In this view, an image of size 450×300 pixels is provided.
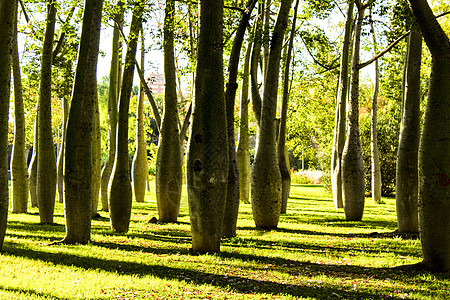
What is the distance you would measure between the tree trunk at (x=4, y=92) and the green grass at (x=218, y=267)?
33.5 inches

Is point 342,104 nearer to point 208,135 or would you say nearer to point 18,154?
point 208,135

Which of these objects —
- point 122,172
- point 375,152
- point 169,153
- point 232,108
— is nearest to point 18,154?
point 169,153

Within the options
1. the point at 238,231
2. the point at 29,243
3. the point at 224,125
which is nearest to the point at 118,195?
the point at 29,243

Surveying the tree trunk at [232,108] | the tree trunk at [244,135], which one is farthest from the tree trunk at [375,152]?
the tree trunk at [232,108]

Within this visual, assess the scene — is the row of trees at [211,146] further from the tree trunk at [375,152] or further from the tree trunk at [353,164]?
the tree trunk at [375,152]

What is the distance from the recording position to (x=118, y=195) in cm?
1095

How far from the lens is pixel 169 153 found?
44.7 ft

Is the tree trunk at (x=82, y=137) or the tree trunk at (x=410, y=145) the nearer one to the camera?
the tree trunk at (x=82, y=137)

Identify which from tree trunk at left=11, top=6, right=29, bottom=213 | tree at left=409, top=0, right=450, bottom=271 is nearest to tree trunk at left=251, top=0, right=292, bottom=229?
tree at left=409, top=0, right=450, bottom=271

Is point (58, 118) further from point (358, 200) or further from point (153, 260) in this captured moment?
point (153, 260)

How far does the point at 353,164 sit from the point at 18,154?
10.9 meters

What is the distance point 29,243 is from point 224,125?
4.78 m

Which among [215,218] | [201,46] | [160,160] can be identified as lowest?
[215,218]

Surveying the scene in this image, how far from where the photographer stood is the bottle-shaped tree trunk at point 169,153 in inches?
533
